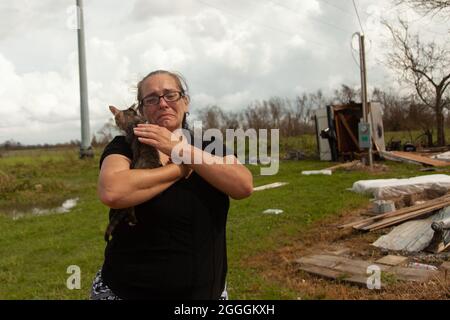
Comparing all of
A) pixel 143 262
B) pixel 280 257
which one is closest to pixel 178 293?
pixel 143 262

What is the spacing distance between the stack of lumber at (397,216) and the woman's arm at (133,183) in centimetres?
620

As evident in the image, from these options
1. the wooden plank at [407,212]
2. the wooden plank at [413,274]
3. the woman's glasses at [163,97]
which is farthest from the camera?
the wooden plank at [407,212]

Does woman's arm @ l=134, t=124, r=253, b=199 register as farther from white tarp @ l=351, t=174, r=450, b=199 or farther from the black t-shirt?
white tarp @ l=351, t=174, r=450, b=199

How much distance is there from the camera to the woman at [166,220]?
6.70 feet

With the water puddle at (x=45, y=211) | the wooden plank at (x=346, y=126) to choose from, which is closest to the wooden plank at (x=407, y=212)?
the water puddle at (x=45, y=211)

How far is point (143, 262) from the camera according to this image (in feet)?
6.79

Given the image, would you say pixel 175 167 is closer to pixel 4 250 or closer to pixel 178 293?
pixel 178 293

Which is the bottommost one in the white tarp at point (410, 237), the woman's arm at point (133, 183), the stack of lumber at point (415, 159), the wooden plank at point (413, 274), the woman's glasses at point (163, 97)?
the wooden plank at point (413, 274)

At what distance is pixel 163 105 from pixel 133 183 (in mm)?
468

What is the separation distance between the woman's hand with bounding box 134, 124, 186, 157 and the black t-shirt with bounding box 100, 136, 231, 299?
0.59 ft

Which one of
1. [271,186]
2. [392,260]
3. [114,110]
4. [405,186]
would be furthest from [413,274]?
[271,186]

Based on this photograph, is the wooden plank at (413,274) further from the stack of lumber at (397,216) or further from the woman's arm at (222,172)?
the woman's arm at (222,172)

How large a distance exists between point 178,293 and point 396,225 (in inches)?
252

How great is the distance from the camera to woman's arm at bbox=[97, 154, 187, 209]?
2.00m
